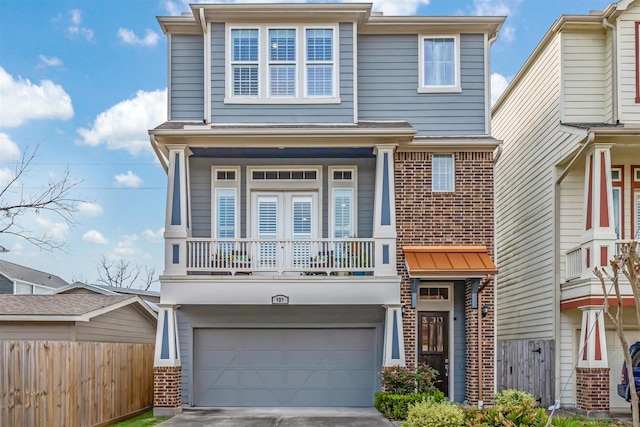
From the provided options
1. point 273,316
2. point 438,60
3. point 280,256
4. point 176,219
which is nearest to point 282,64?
point 438,60

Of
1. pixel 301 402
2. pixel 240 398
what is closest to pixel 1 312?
pixel 240 398

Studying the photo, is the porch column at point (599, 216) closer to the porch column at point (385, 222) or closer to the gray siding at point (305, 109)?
the porch column at point (385, 222)

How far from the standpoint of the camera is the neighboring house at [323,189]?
15.8 meters

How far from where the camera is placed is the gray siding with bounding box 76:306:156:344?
51.8 ft

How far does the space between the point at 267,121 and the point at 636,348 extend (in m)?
9.57

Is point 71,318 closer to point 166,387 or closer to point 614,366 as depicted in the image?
point 166,387

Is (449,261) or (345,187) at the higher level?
(345,187)

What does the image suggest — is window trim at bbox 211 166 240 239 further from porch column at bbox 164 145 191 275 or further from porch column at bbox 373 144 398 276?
porch column at bbox 373 144 398 276

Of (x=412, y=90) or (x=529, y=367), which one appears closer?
(x=412, y=90)

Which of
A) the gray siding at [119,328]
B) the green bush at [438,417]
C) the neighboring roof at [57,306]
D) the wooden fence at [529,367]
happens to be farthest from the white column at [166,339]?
the wooden fence at [529,367]

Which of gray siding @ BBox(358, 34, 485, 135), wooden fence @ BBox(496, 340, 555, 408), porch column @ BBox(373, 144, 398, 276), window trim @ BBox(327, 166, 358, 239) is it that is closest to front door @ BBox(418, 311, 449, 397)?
porch column @ BBox(373, 144, 398, 276)

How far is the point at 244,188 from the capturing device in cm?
1647

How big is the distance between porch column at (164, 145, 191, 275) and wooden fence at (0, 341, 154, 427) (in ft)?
6.71

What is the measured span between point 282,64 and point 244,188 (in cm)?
310
